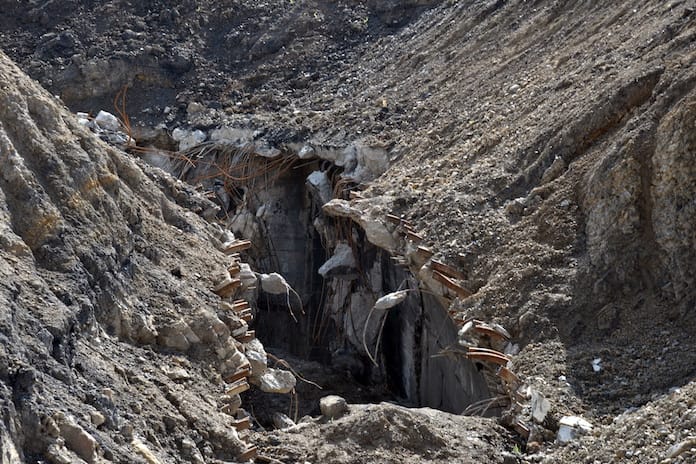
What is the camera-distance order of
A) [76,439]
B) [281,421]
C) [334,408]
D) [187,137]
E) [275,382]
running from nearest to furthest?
1. [76,439]
2. [334,408]
3. [275,382]
4. [281,421]
5. [187,137]

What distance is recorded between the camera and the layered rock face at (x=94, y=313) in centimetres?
598

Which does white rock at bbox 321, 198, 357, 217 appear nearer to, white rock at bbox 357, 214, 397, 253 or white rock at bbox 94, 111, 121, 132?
white rock at bbox 357, 214, 397, 253

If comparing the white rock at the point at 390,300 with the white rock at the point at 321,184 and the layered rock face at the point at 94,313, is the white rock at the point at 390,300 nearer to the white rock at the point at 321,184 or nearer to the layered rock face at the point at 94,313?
the layered rock face at the point at 94,313

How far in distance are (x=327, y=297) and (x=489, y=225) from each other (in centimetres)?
353

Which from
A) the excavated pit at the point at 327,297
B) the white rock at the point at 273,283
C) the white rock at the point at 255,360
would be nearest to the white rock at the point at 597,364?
the excavated pit at the point at 327,297

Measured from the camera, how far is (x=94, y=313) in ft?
24.8

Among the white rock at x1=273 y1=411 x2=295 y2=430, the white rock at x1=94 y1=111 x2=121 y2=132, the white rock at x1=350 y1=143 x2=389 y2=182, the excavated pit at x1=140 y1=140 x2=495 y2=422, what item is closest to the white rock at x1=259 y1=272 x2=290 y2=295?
the excavated pit at x1=140 y1=140 x2=495 y2=422

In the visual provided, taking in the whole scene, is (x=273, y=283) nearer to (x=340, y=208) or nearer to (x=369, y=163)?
(x=340, y=208)

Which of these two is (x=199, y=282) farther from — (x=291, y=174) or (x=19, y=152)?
(x=291, y=174)

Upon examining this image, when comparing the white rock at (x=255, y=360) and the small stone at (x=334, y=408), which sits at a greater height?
the white rock at (x=255, y=360)

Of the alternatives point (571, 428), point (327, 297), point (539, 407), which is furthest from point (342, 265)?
point (571, 428)

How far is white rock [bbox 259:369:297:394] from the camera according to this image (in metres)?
8.74

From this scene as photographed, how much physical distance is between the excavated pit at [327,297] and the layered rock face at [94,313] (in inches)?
64.9

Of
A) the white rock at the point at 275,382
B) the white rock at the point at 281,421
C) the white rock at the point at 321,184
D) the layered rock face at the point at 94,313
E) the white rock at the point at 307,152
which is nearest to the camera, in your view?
the layered rock face at the point at 94,313
